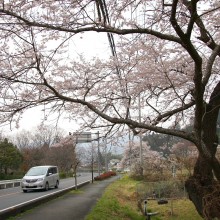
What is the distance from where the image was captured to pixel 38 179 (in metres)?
21.0

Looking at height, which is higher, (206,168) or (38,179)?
(206,168)

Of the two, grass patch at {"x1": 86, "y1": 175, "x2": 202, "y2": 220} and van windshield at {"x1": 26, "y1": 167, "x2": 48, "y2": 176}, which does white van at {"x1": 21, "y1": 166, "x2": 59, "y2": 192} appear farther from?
grass patch at {"x1": 86, "y1": 175, "x2": 202, "y2": 220}

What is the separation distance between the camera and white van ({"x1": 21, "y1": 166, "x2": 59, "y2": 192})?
20869mm

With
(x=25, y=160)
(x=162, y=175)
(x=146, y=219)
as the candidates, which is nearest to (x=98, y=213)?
(x=146, y=219)

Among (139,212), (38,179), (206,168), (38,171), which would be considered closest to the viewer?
(206,168)

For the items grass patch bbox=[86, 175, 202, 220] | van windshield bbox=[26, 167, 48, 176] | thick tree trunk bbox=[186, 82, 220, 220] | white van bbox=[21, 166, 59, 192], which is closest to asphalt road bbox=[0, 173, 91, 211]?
white van bbox=[21, 166, 59, 192]

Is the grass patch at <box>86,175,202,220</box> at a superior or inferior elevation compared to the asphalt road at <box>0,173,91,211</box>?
inferior

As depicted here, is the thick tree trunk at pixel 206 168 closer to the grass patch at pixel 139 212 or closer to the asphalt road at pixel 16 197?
the grass patch at pixel 139 212

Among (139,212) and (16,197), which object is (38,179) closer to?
(16,197)

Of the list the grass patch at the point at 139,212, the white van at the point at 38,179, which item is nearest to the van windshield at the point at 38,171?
the white van at the point at 38,179

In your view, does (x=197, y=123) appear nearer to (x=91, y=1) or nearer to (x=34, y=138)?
(x=91, y=1)

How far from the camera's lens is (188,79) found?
9.83m

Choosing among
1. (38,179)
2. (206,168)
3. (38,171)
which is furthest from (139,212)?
(38,171)

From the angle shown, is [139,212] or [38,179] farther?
[38,179]
